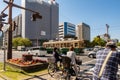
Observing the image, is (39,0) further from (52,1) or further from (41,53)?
(41,53)

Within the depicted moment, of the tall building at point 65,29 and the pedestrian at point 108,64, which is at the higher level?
the tall building at point 65,29

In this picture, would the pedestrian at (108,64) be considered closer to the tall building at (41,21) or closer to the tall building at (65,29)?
the tall building at (41,21)

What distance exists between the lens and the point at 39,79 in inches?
423

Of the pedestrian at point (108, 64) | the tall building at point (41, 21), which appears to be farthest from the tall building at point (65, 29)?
the pedestrian at point (108, 64)

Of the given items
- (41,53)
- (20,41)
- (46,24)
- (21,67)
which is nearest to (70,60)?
(21,67)

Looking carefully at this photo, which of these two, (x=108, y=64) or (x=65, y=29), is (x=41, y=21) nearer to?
(x=65, y=29)

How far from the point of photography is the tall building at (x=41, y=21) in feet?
413

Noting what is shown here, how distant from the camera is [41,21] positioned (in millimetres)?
134250

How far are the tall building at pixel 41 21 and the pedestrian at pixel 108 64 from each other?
388ft

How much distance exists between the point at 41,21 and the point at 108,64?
132m

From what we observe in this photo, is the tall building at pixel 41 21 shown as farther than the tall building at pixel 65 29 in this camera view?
No

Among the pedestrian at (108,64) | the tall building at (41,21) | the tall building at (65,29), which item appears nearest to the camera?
the pedestrian at (108,64)

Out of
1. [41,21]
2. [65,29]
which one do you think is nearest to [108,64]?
[41,21]

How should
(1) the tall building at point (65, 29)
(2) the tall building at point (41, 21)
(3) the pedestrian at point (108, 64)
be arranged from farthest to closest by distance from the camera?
(1) the tall building at point (65, 29) < (2) the tall building at point (41, 21) < (3) the pedestrian at point (108, 64)
